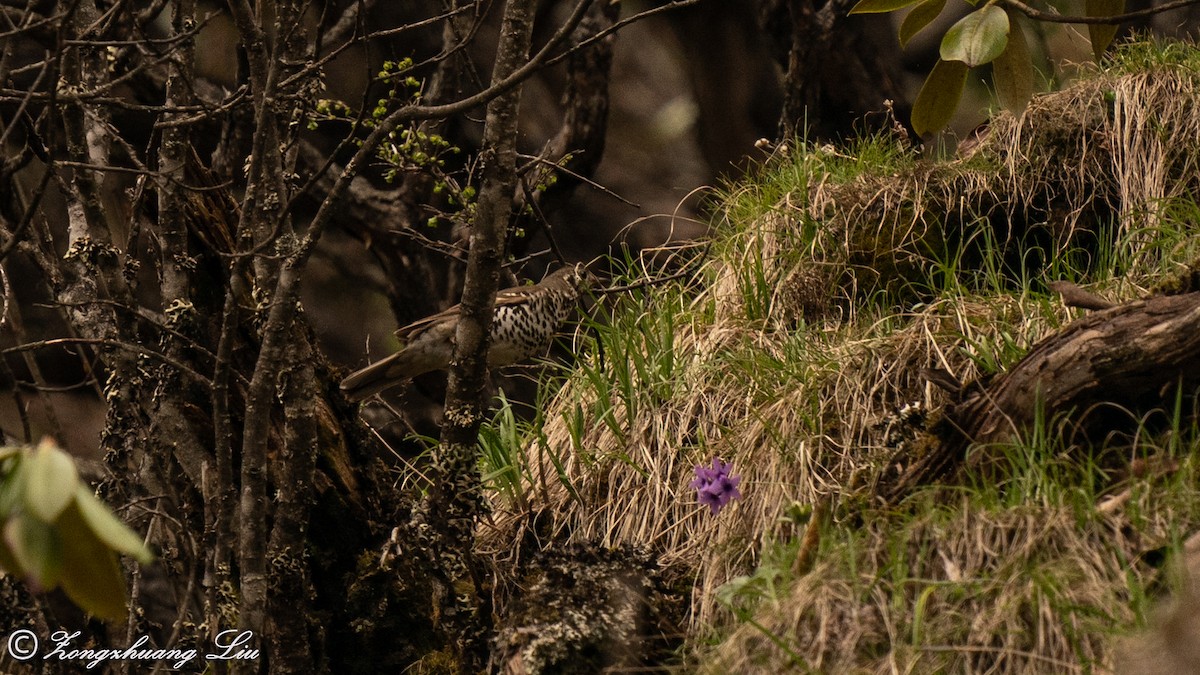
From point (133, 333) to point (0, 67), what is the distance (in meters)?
0.81

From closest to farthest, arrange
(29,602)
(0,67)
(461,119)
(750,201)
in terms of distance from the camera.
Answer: (0,67) < (29,602) < (750,201) < (461,119)

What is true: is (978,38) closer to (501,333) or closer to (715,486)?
(715,486)

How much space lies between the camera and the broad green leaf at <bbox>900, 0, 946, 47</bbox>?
2.18m

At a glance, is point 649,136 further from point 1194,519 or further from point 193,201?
point 1194,519

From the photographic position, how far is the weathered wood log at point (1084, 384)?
2900mm

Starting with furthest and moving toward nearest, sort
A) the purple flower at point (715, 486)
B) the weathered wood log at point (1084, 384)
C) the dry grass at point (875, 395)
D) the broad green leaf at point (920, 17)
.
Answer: the purple flower at point (715, 486), the weathered wood log at point (1084, 384), the dry grass at point (875, 395), the broad green leaf at point (920, 17)

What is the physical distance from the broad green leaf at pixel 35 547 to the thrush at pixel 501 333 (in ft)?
10.9

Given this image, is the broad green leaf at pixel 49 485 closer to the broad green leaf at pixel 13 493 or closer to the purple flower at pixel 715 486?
the broad green leaf at pixel 13 493

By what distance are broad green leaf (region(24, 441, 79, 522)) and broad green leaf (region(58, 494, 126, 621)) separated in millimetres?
49

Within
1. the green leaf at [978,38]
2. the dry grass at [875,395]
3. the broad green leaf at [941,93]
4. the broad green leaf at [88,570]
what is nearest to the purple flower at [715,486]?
the dry grass at [875,395]

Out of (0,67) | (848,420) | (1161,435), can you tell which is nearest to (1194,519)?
(1161,435)

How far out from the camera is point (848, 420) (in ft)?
12.2

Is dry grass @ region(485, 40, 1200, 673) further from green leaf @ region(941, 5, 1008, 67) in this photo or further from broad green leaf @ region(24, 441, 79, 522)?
broad green leaf @ region(24, 441, 79, 522)

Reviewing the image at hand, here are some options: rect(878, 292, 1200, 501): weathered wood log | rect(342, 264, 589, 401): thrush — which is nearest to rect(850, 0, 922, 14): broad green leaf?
rect(878, 292, 1200, 501): weathered wood log
